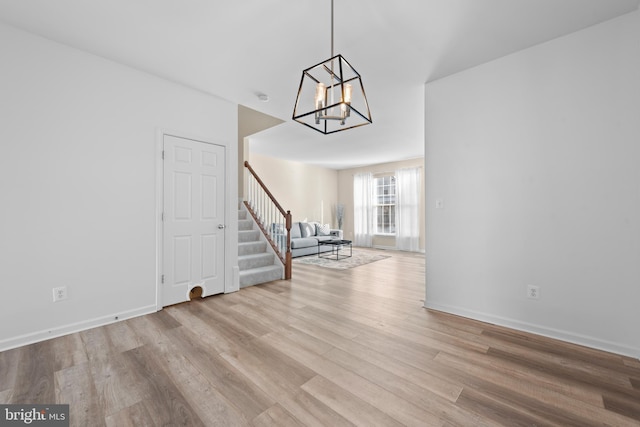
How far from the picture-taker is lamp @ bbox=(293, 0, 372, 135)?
5.72ft

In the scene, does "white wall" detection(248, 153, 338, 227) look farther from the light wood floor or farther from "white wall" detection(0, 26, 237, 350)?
the light wood floor

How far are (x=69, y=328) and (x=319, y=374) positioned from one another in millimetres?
2401

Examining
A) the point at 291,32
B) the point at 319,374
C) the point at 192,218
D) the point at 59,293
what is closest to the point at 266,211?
the point at 192,218

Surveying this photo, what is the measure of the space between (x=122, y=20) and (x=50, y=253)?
2.13 m

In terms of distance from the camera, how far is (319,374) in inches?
71.4

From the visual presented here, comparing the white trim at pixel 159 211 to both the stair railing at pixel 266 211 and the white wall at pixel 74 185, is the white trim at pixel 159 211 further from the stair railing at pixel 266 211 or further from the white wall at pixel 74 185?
the stair railing at pixel 266 211

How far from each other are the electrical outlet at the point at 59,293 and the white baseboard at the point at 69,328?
0.26 meters

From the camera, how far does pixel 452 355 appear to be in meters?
2.06

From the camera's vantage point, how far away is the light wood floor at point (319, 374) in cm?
146

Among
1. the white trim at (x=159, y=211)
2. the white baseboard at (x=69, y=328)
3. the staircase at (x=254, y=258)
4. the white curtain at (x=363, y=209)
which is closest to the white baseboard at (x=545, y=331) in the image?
the staircase at (x=254, y=258)

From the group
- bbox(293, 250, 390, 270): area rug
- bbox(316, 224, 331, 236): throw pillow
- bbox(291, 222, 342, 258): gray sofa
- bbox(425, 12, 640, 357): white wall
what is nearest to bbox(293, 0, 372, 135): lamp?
bbox(425, 12, 640, 357): white wall

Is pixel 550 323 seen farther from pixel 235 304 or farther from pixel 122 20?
pixel 122 20

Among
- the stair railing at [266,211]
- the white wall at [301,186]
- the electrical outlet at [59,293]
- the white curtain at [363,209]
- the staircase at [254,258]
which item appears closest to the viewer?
the electrical outlet at [59,293]

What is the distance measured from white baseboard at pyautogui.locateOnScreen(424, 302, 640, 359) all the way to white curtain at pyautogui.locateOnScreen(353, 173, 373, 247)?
571 cm
